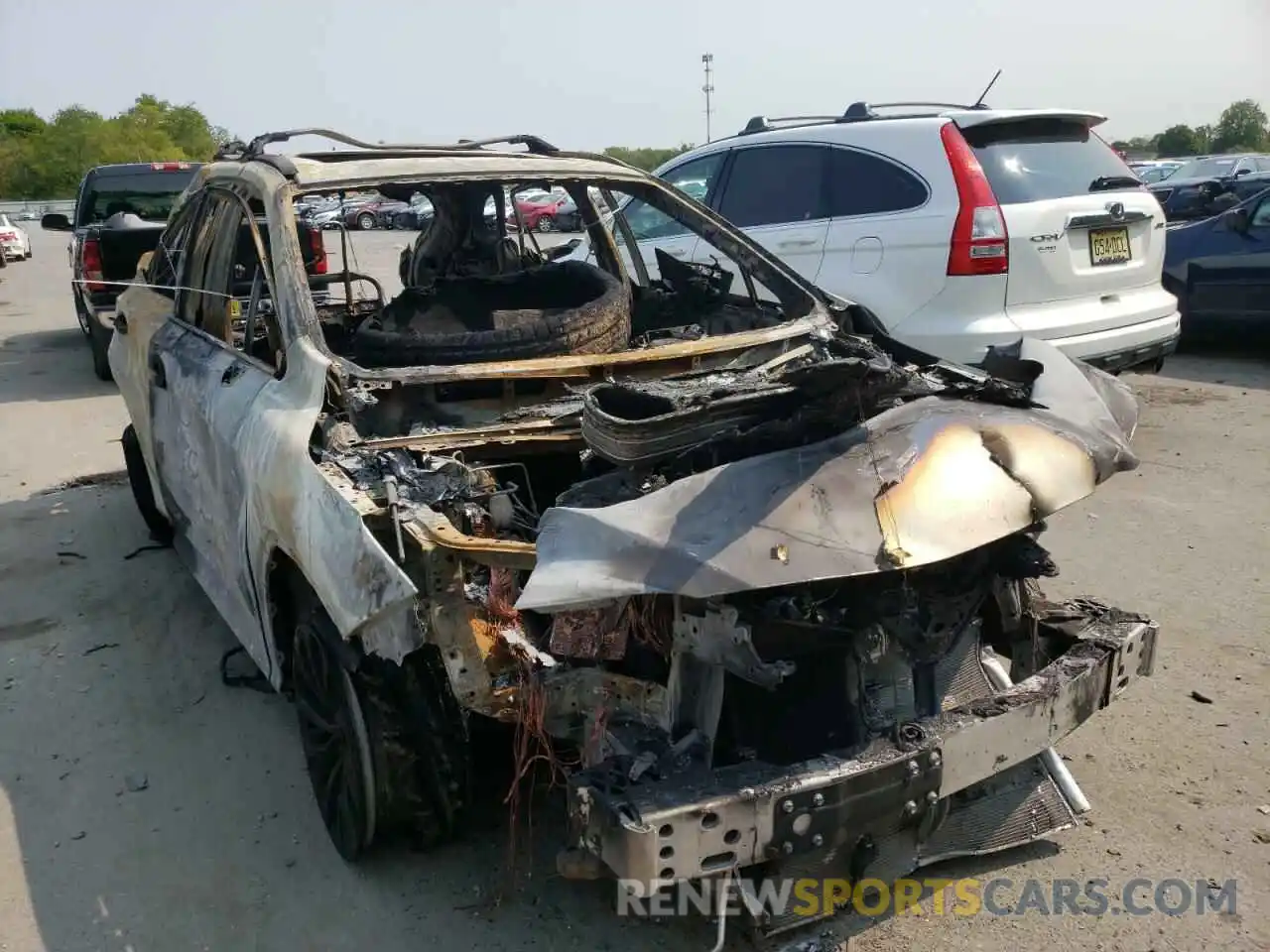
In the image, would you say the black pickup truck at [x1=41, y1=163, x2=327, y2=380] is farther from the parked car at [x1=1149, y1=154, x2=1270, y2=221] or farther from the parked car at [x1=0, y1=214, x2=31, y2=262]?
the parked car at [x1=0, y1=214, x2=31, y2=262]

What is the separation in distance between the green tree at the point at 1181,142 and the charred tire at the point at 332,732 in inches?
2465

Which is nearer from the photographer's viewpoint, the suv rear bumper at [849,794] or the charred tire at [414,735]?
the suv rear bumper at [849,794]

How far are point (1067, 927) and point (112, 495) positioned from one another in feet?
19.0

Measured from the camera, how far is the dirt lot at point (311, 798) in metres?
2.65

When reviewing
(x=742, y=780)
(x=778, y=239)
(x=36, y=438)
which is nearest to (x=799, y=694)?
(x=742, y=780)

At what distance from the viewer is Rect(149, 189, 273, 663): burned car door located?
3424 mm

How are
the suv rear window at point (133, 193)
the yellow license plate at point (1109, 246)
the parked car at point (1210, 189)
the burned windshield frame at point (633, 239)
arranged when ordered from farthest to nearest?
the parked car at point (1210, 189)
the suv rear window at point (133, 193)
the yellow license plate at point (1109, 246)
the burned windshield frame at point (633, 239)

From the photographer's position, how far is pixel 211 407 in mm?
3635

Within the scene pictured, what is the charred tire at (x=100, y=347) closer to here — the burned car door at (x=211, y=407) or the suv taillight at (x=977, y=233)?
the burned car door at (x=211, y=407)

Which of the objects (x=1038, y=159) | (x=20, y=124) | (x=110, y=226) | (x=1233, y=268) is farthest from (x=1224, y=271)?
(x=20, y=124)

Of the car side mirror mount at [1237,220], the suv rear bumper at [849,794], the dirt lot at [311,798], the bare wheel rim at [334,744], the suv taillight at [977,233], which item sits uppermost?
the suv taillight at [977,233]

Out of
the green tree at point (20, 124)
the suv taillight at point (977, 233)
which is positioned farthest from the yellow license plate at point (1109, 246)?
the green tree at point (20, 124)

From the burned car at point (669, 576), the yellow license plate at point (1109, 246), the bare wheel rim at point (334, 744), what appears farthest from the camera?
the yellow license plate at point (1109, 246)

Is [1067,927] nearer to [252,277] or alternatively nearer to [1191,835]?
[1191,835]
